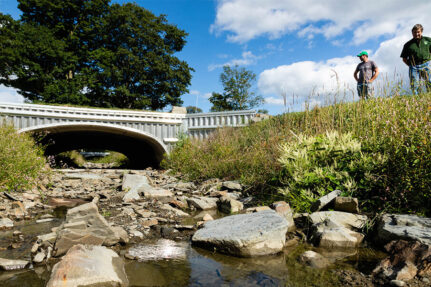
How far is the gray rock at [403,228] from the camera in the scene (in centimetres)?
271

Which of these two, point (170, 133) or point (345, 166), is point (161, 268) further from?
point (170, 133)

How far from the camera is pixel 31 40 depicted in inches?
859

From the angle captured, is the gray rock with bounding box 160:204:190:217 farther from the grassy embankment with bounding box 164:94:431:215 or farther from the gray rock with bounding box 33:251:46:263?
the gray rock with bounding box 33:251:46:263

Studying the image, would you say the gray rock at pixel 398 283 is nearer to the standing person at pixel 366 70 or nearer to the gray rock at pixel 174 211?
the gray rock at pixel 174 211

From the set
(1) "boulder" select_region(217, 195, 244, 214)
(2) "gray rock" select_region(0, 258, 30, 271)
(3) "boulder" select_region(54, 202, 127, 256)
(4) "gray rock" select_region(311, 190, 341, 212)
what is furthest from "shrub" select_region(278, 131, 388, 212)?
(2) "gray rock" select_region(0, 258, 30, 271)

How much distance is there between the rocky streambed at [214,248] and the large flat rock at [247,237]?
0.01 meters

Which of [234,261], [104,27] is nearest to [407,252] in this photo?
[234,261]

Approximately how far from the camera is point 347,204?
3604mm

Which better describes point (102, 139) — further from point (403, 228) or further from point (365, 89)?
point (403, 228)

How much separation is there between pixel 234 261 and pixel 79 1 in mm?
29316

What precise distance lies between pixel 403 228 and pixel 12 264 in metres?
3.86

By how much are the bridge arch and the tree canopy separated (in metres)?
7.07

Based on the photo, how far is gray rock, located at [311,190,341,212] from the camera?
3727mm

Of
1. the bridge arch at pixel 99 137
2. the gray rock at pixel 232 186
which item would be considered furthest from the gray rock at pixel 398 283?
the bridge arch at pixel 99 137
